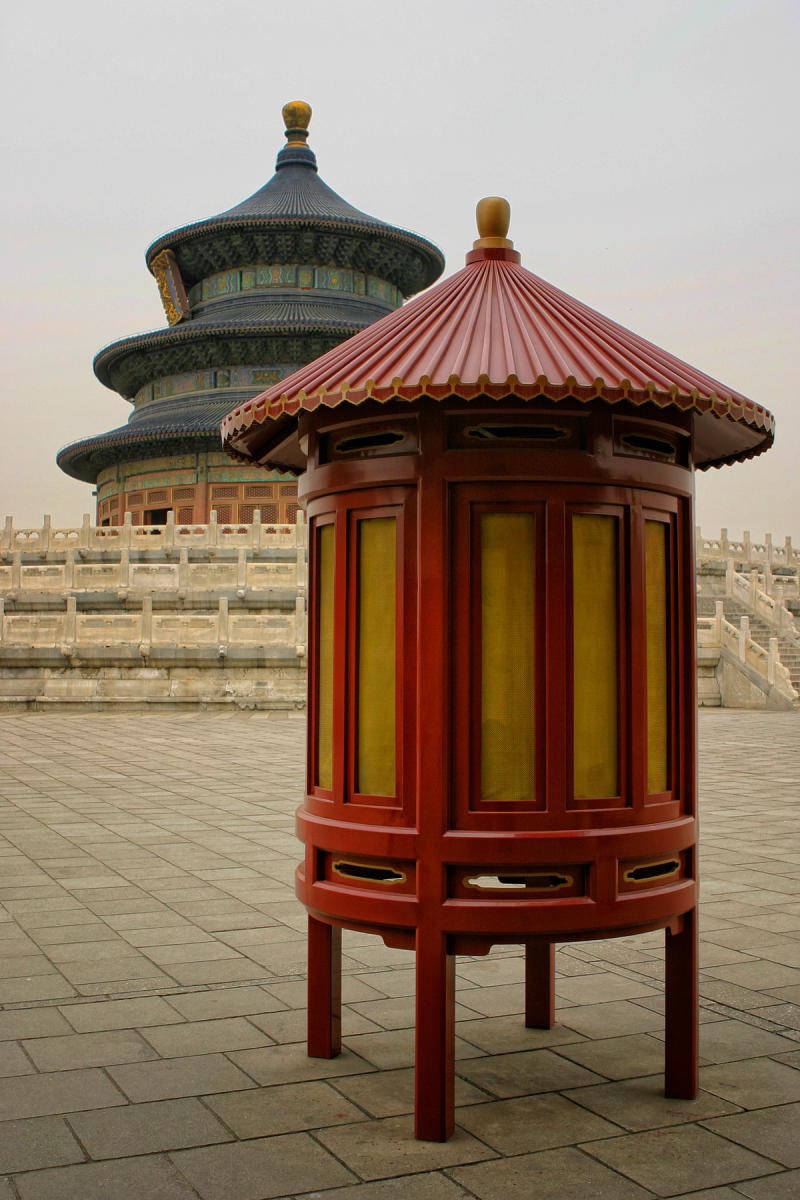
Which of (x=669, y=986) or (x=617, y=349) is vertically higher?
(x=617, y=349)

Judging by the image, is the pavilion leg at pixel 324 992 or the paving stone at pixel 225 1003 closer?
the pavilion leg at pixel 324 992

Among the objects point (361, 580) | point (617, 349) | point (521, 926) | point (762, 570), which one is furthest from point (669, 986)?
point (762, 570)

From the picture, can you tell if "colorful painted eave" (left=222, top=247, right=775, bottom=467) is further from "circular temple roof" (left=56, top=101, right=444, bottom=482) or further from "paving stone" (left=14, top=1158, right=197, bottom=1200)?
"circular temple roof" (left=56, top=101, right=444, bottom=482)

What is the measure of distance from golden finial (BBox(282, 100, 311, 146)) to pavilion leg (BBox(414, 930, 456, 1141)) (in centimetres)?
4451

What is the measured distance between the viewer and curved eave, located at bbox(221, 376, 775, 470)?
4.06 m

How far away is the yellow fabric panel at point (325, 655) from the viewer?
4.82 m

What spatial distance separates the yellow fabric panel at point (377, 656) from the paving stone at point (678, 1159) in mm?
1404

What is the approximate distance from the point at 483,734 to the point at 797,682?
21885 mm

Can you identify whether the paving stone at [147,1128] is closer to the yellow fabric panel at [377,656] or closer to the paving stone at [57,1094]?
the paving stone at [57,1094]

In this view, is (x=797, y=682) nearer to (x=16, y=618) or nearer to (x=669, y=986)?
(x=16, y=618)

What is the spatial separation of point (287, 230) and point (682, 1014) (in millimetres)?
38301

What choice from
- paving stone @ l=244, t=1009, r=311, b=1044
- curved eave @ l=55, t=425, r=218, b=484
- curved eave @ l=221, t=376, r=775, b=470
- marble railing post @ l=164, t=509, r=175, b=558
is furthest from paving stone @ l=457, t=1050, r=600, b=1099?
curved eave @ l=55, t=425, r=218, b=484

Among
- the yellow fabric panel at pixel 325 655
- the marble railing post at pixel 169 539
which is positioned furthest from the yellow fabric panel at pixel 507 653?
the marble railing post at pixel 169 539

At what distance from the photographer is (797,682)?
24766 millimetres
